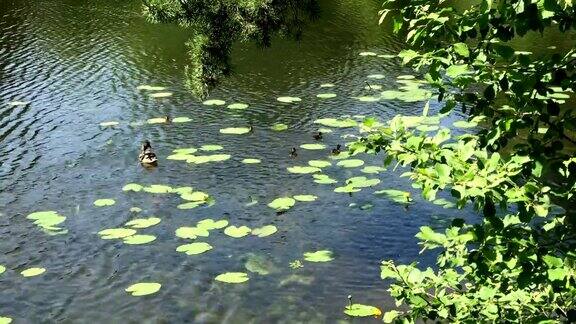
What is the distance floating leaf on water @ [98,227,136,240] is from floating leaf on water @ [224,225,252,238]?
1768mm

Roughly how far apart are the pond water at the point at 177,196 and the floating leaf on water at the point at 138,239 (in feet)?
0.27

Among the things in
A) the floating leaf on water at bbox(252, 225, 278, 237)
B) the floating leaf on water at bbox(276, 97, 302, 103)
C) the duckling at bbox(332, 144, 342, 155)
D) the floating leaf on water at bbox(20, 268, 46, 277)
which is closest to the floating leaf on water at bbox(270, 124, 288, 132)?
the duckling at bbox(332, 144, 342, 155)

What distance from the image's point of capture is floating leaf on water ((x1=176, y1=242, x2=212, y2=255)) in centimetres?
1051

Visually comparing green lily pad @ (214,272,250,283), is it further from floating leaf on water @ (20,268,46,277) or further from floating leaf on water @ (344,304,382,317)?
floating leaf on water @ (20,268,46,277)

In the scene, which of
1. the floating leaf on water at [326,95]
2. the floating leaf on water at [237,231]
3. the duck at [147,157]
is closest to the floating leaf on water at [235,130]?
the duck at [147,157]

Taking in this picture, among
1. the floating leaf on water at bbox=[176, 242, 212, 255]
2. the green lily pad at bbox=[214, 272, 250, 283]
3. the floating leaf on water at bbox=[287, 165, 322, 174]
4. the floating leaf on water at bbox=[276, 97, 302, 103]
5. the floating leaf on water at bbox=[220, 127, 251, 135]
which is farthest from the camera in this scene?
the floating leaf on water at bbox=[276, 97, 302, 103]

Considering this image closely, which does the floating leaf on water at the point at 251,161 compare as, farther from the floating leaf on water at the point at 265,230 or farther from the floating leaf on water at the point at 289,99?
the floating leaf on water at the point at 289,99

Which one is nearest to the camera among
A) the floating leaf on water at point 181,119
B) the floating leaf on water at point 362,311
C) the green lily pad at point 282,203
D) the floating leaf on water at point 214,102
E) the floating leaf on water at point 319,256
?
the floating leaf on water at point 362,311

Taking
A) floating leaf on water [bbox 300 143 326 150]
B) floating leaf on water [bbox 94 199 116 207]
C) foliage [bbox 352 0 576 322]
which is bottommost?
floating leaf on water [bbox 94 199 116 207]

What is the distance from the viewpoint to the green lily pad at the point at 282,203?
12.1 metres

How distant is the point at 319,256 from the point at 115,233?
12.6ft

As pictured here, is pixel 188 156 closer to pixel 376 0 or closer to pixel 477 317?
pixel 477 317

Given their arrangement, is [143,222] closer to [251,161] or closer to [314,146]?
[251,161]

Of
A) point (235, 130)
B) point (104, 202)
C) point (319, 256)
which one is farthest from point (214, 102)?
point (319, 256)
